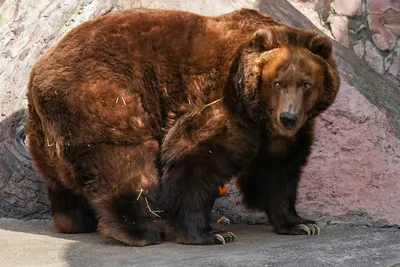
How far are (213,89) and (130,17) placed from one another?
91 centimetres

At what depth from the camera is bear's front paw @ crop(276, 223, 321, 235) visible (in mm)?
6172

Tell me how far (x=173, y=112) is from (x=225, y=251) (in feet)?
3.97

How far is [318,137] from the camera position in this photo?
7.16 meters

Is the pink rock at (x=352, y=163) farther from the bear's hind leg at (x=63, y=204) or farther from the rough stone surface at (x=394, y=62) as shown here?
the bear's hind leg at (x=63, y=204)

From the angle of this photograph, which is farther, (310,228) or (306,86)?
(310,228)

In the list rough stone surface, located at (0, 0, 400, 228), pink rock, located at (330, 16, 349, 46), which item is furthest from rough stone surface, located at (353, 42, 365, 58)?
rough stone surface, located at (0, 0, 400, 228)

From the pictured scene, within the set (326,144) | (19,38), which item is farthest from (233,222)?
(19,38)

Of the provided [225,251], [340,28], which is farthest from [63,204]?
[340,28]

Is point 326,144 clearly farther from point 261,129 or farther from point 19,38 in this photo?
point 19,38

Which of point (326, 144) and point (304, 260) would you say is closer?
point (304, 260)

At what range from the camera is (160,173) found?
20.0 ft

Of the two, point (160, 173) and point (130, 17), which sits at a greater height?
point (130, 17)

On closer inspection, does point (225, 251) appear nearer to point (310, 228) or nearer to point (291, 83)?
point (310, 228)

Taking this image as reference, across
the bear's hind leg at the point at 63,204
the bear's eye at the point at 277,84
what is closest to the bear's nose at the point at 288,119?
the bear's eye at the point at 277,84
